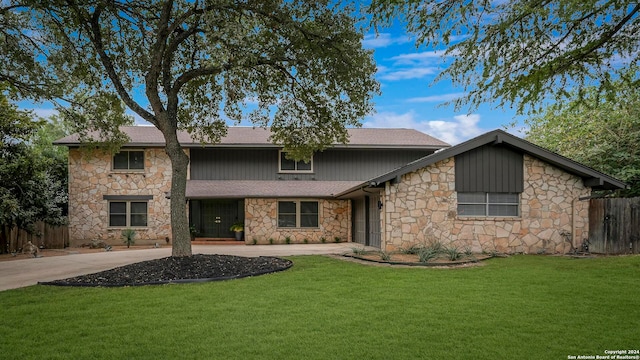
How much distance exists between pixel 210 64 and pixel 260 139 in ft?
36.2

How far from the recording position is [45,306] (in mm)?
8234

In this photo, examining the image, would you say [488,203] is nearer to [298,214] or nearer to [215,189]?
[298,214]

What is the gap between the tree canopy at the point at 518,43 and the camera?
8148 millimetres

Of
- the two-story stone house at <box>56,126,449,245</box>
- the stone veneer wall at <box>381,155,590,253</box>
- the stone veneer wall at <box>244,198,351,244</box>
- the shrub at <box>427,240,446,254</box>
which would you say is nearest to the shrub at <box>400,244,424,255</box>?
the stone veneer wall at <box>381,155,590,253</box>

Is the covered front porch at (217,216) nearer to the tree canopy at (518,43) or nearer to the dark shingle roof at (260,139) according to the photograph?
the dark shingle roof at (260,139)

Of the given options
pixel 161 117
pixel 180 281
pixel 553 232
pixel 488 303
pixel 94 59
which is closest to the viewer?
pixel 488 303

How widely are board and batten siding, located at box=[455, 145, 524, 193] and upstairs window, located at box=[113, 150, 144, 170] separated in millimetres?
14302

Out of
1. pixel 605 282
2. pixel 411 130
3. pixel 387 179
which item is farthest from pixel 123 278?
pixel 411 130

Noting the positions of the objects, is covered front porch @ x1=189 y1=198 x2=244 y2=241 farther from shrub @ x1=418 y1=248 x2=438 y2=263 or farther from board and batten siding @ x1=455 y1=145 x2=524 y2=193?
shrub @ x1=418 y1=248 x2=438 y2=263

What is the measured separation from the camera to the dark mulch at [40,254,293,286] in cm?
1068

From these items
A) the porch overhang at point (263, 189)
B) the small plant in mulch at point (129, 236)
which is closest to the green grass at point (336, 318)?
the porch overhang at point (263, 189)

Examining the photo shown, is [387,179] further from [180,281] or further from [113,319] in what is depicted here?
[113,319]

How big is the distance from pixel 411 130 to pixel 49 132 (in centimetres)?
3296

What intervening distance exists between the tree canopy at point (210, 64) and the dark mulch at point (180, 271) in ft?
2.61
